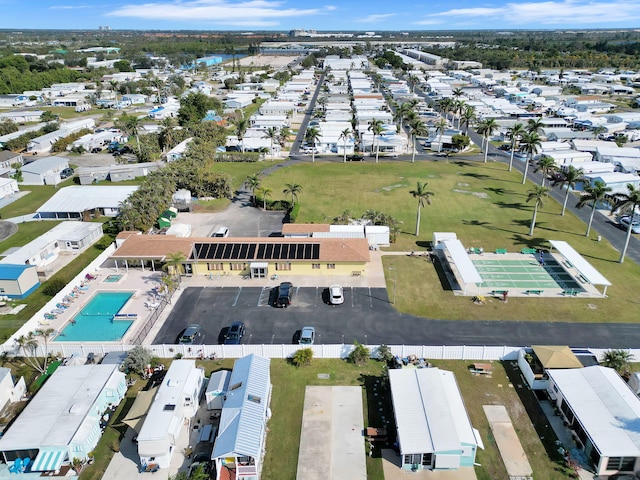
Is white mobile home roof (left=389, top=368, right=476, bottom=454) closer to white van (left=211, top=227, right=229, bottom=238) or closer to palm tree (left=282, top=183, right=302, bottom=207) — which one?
white van (left=211, top=227, right=229, bottom=238)

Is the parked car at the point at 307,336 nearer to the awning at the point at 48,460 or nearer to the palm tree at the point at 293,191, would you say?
the awning at the point at 48,460

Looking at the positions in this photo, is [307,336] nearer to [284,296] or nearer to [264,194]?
[284,296]

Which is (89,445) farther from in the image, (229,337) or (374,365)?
(374,365)

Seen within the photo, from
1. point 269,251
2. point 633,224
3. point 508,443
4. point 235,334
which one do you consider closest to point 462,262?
point 269,251

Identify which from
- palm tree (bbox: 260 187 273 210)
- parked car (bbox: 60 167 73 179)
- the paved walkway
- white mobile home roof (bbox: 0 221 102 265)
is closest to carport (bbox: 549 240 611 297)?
the paved walkway

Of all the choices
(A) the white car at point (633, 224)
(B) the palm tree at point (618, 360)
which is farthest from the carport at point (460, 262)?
(A) the white car at point (633, 224)

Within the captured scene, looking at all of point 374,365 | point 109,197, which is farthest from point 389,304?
point 109,197
